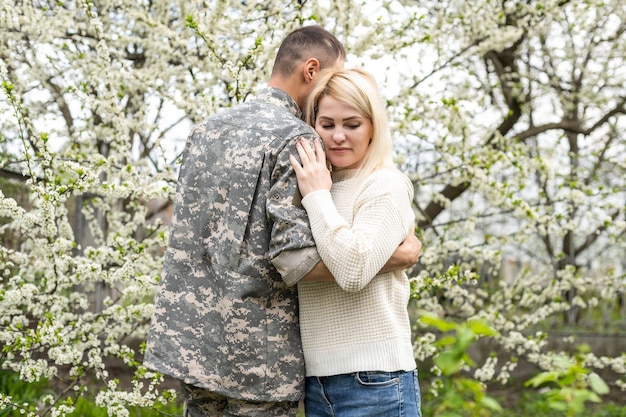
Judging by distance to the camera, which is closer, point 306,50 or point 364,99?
point 364,99

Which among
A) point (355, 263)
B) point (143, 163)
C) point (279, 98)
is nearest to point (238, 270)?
point (355, 263)

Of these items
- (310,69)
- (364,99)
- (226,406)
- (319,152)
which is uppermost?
(310,69)

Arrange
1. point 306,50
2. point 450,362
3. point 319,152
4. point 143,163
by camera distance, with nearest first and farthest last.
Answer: point 450,362, point 319,152, point 306,50, point 143,163

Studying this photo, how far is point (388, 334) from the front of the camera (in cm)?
222

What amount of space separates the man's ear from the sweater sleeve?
0.46 metres

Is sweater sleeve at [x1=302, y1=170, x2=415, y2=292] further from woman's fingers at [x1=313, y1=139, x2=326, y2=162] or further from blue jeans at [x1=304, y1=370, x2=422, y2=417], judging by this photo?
blue jeans at [x1=304, y1=370, x2=422, y2=417]

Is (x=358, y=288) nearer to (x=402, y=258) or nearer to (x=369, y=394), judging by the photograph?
(x=402, y=258)

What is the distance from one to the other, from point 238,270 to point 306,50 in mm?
837

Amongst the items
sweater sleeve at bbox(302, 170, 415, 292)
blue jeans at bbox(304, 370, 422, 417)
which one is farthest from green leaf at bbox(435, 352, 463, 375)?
blue jeans at bbox(304, 370, 422, 417)

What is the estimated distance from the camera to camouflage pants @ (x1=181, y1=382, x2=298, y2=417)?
2.26 metres

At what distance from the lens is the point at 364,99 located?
2.34 meters

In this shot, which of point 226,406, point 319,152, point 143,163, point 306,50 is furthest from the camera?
point 143,163

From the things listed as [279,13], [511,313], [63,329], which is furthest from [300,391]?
[511,313]

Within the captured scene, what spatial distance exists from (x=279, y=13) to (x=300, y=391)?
9.37 ft
